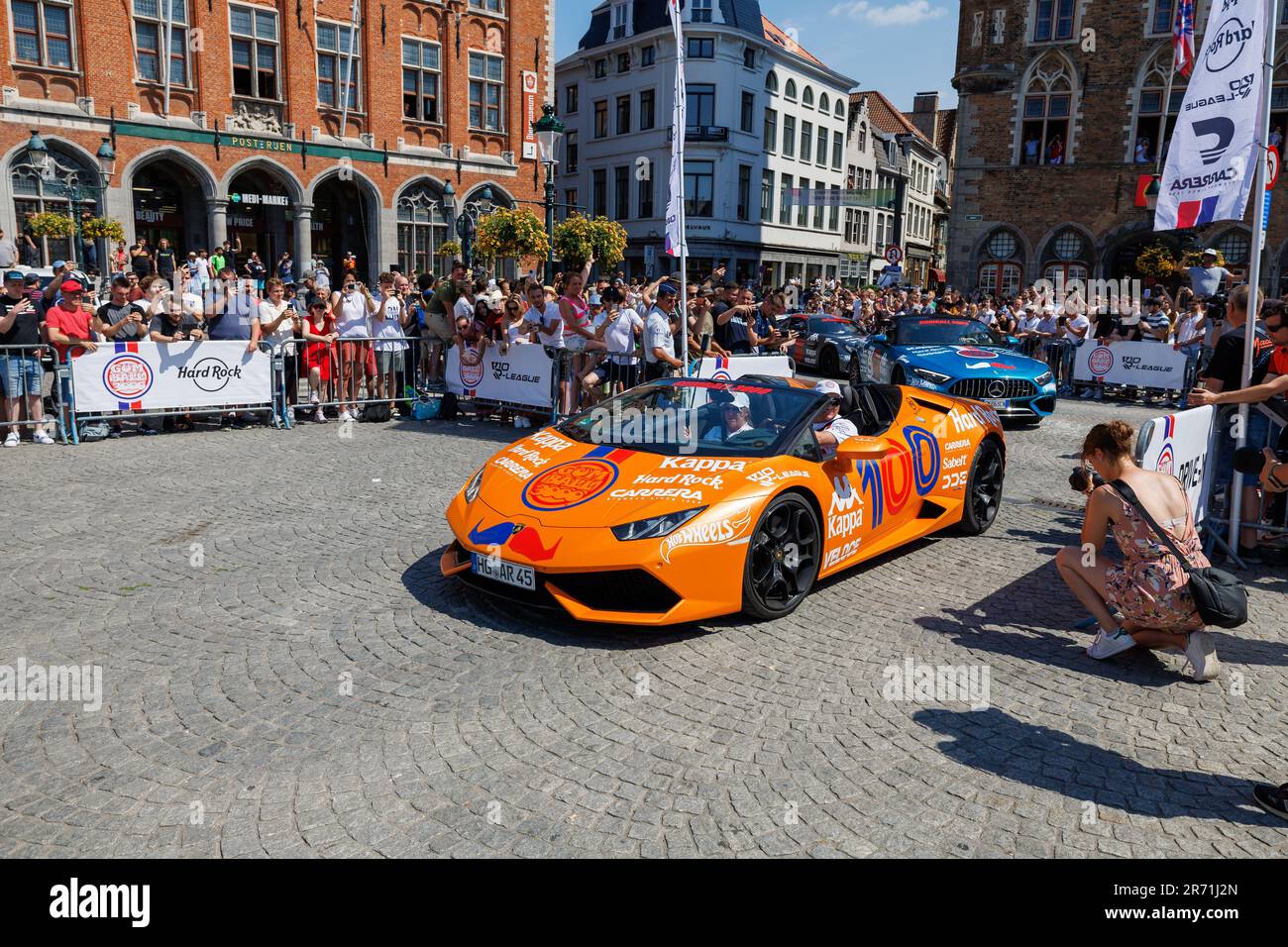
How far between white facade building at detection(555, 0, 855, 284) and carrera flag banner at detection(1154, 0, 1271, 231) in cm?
4253

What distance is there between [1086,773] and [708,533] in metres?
2.14

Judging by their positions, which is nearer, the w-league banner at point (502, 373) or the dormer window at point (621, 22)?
the w-league banner at point (502, 373)

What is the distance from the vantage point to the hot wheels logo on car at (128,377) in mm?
A: 11250

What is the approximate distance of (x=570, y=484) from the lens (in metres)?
5.79

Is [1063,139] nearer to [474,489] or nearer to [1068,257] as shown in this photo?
[1068,257]

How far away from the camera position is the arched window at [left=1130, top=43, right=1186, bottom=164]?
39.4 metres

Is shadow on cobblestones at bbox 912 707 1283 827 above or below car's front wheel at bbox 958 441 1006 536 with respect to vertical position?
below

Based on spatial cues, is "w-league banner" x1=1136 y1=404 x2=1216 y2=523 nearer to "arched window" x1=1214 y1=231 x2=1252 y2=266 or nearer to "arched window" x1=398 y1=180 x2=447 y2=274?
"arched window" x1=398 y1=180 x2=447 y2=274

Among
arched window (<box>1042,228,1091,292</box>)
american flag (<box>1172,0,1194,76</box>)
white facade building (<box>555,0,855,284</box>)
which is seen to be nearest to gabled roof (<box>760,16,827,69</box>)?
white facade building (<box>555,0,855,284</box>)

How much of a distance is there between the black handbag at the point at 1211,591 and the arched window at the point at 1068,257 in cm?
4043

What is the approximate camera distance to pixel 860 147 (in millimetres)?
63438

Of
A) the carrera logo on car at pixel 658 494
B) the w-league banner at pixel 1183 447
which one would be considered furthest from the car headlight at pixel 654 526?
the w-league banner at pixel 1183 447

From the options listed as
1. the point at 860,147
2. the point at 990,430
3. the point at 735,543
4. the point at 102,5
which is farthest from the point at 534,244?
the point at 860,147

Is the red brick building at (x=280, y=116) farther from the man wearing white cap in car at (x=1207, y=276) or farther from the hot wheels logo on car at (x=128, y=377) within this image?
the man wearing white cap in car at (x=1207, y=276)
